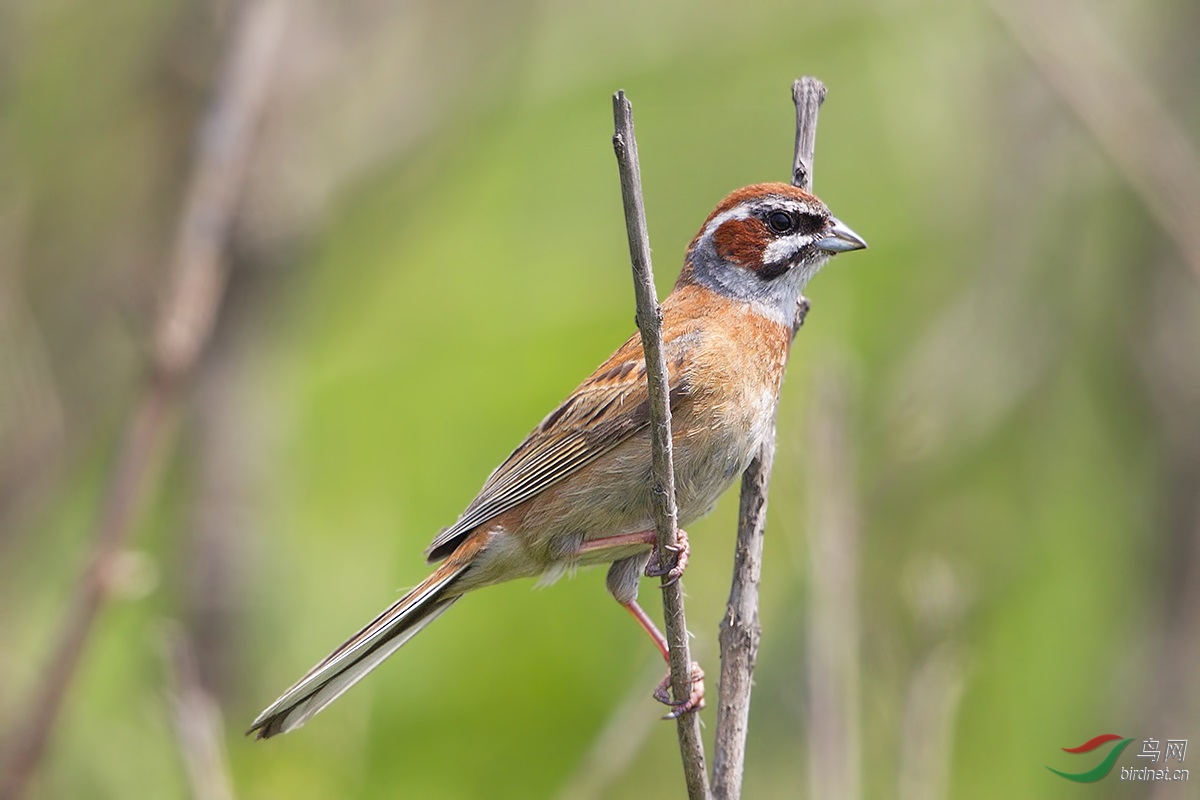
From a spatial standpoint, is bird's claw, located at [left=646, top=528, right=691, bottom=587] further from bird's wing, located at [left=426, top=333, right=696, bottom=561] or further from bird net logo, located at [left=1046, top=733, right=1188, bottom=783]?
bird net logo, located at [left=1046, top=733, right=1188, bottom=783]

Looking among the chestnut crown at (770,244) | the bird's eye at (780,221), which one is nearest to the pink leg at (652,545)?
the chestnut crown at (770,244)

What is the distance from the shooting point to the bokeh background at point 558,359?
5879mm

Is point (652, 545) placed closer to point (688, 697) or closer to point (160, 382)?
point (688, 697)

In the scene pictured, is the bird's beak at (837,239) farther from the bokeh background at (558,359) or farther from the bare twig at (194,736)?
the bare twig at (194,736)

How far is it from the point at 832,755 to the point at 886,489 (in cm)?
210

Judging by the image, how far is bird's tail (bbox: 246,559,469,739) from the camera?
13.9ft

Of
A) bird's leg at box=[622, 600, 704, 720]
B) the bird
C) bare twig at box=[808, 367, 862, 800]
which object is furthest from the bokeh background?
the bird

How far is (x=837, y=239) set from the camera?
5023 millimetres

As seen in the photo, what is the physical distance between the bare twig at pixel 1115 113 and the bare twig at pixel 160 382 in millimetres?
2918

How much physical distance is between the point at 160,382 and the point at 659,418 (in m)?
1.80

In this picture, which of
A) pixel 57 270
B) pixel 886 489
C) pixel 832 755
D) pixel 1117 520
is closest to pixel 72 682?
pixel 832 755

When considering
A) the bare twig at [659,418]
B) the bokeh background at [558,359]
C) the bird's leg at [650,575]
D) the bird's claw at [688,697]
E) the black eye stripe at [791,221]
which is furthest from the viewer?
the bokeh background at [558,359]

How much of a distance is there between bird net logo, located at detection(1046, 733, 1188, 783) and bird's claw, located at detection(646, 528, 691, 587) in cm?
198

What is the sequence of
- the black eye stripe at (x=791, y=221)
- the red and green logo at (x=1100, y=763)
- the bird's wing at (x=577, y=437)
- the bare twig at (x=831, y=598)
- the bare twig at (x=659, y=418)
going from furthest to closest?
the red and green logo at (x=1100, y=763)
the black eye stripe at (x=791, y=221)
the bird's wing at (x=577, y=437)
the bare twig at (x=831, y=598)
the bare twig at (x=659, y=418)
